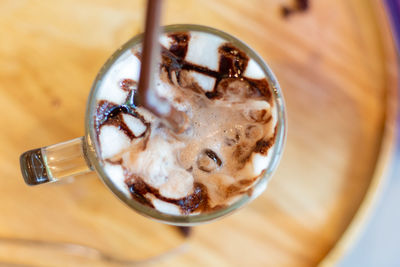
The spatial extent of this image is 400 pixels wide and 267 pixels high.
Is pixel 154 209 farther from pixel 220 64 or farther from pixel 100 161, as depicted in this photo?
pixel 220 64

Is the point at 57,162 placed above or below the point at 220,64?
below

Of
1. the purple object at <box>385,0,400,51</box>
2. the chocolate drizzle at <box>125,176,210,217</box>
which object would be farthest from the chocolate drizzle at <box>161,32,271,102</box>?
the purple object at <box>385,0,400,51</box>

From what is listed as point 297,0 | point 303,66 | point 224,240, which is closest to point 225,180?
point 224,240

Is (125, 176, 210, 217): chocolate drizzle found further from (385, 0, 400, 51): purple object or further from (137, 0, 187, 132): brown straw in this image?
(385, 0, 400, 51): purple object

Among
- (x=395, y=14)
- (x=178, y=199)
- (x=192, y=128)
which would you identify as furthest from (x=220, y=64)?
(x=395, y=14)

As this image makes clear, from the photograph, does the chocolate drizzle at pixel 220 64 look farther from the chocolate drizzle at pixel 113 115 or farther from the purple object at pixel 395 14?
the purple object at pixel 395 14

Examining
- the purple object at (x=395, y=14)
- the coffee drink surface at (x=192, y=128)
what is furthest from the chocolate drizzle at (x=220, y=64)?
the purple object at (x=395, y=14)
